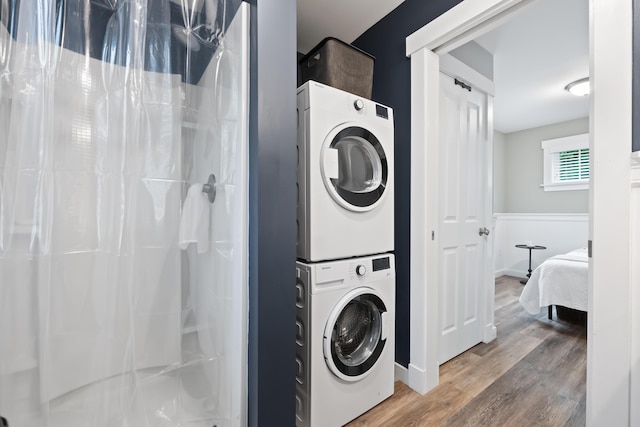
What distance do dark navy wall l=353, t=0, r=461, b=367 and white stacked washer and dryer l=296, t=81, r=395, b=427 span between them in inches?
9.1

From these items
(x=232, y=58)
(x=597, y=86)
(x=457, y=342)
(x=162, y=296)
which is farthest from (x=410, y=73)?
(x=457, y=342)

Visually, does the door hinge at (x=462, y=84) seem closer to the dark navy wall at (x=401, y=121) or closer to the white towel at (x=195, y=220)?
the dark navy wall at (x=401, y=121)

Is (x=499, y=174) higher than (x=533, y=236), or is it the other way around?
(x=499, y=174)

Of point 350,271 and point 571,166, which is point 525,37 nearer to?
point 350,271

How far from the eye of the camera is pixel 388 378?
5.36 ft

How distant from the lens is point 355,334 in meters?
1.59

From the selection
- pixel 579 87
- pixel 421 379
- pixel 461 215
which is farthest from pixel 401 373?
pixel 579 87

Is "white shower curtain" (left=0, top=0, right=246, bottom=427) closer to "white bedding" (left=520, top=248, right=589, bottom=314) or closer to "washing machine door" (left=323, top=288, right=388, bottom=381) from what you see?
"washing machine door" (left=323, top=288, right=388, bottom=381)

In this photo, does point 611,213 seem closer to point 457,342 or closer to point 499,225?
point 457,342

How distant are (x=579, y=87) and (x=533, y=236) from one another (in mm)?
2445

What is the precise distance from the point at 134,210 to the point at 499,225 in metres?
5.46

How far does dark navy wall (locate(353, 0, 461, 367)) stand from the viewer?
1821mm

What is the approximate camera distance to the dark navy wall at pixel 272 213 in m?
1.05

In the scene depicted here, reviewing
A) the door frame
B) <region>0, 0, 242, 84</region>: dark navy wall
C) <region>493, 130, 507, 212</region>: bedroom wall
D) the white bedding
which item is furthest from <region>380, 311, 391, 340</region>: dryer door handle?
<region>493, 130, 507, 212</region>: bedroom wall
